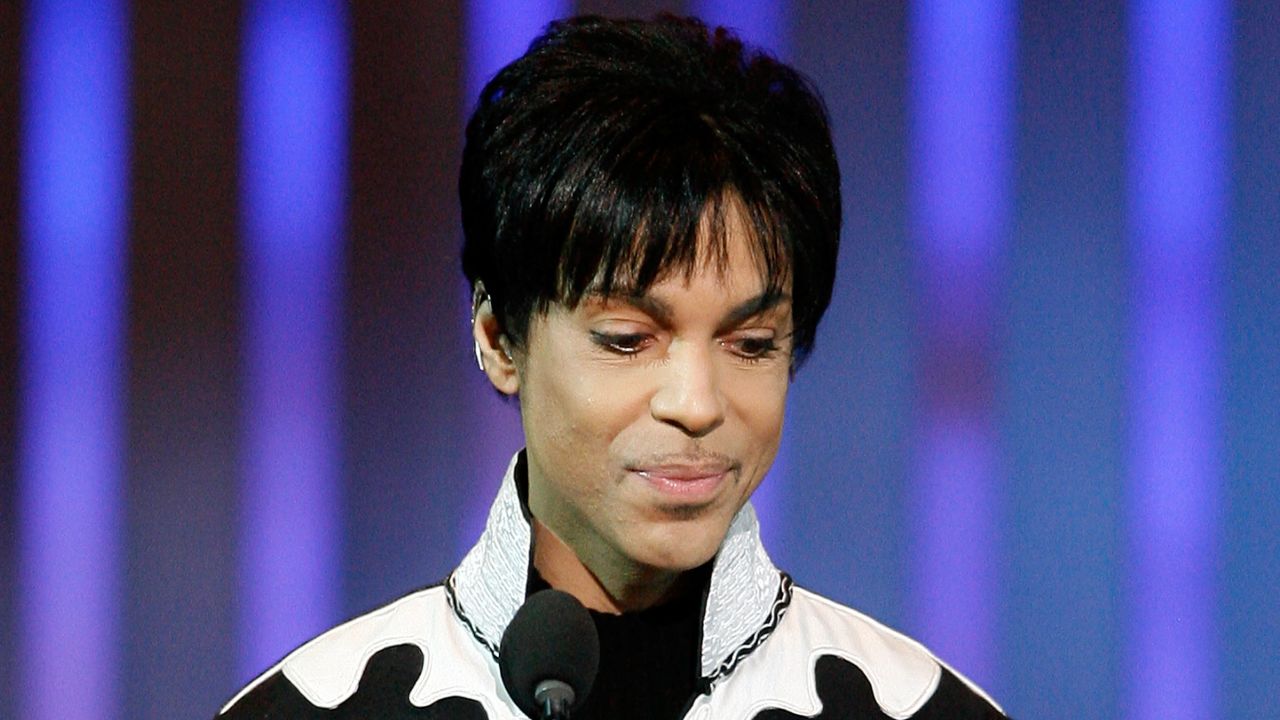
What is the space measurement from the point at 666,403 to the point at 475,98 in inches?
40.8

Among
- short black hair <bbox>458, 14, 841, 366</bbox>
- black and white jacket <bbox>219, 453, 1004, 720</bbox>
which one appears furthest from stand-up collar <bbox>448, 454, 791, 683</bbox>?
short black hair <bbox>458, 14, 841, 366</bbox>

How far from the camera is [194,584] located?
199 centimetres

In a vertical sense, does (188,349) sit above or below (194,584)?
above

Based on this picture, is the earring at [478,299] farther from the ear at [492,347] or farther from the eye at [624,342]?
the eye at [624,342]

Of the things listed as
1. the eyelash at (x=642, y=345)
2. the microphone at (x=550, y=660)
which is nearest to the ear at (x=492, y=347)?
the eyelash at (x=642, y=345)

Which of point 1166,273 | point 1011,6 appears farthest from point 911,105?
point 1166,273

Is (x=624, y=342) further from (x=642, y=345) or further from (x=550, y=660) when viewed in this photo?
(x=550, y=660)

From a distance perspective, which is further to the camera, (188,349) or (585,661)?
(188,349)

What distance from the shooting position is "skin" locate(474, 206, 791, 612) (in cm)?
104

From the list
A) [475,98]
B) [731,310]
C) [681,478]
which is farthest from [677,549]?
[475,98]

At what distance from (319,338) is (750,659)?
96 cm

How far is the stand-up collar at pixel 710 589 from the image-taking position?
3.73ft

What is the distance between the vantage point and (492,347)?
116 centimetres

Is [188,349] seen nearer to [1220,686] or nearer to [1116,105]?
[1116,105]
